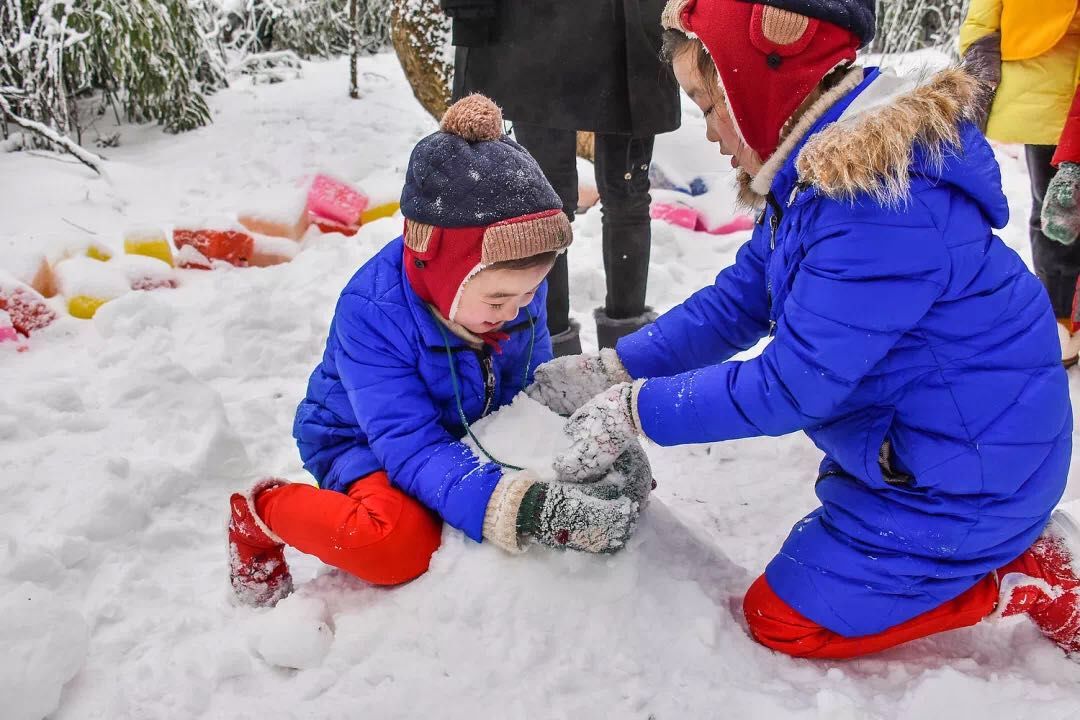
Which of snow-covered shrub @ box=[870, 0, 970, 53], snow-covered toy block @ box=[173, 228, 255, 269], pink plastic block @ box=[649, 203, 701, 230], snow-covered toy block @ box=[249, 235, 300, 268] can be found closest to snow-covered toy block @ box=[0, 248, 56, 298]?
snow-covered toy block @ box=[173, 228, 255, 269]

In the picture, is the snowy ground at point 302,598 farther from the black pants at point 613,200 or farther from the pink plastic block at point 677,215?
the pink plastic block at point 677,215

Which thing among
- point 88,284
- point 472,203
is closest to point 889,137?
point 472,203

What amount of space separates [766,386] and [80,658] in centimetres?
127

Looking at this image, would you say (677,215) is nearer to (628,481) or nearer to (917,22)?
(628,481)

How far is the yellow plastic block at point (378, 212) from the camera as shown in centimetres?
409

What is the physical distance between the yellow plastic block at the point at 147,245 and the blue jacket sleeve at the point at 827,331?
279 centimetres

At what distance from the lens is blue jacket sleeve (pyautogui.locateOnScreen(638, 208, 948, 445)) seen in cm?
130

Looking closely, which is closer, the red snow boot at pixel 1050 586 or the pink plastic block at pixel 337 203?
the red snow boot at pixel 1050 586

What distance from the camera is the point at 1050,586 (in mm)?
1535

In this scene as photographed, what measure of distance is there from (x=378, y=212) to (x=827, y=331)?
3.13 m

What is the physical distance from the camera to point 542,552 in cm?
155

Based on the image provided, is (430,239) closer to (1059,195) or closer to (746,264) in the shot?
(746,264)

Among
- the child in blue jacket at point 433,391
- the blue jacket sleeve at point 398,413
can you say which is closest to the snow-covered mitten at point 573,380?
the child in blue jacket at point 433,391

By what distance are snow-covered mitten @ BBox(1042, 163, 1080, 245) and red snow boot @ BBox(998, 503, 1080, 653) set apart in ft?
3.78
